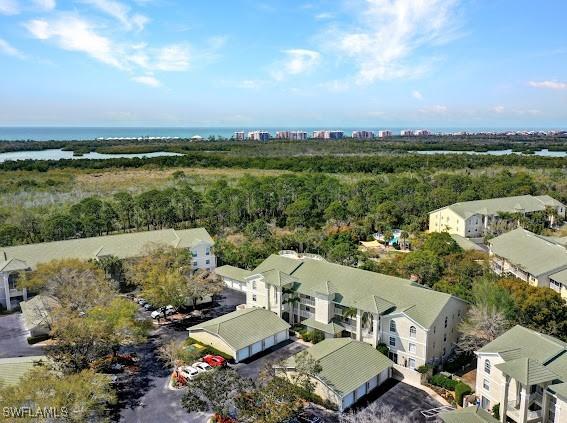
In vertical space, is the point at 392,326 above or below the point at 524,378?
below

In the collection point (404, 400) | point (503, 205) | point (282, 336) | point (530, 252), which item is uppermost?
point (503, 205)

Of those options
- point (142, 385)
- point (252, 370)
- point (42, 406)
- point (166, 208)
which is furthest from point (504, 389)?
point (166, 208)

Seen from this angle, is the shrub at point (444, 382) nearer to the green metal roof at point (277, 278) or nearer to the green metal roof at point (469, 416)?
the green metal roof at point (469, 416)

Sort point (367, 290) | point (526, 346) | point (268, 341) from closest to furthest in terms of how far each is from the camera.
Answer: point (526, 346), point (268, 341), point (367, 290)

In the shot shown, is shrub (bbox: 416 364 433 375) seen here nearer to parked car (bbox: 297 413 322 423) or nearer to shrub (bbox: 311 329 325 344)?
shrub (bbox: 311 329 325 344)

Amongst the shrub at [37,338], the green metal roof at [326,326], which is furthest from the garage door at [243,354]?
the shrub at [37,338]

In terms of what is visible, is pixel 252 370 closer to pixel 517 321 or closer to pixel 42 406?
pixel 42 406

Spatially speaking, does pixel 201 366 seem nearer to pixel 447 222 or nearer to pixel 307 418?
pixel 307 418

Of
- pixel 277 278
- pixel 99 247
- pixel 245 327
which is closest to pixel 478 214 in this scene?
pixel 277 278
